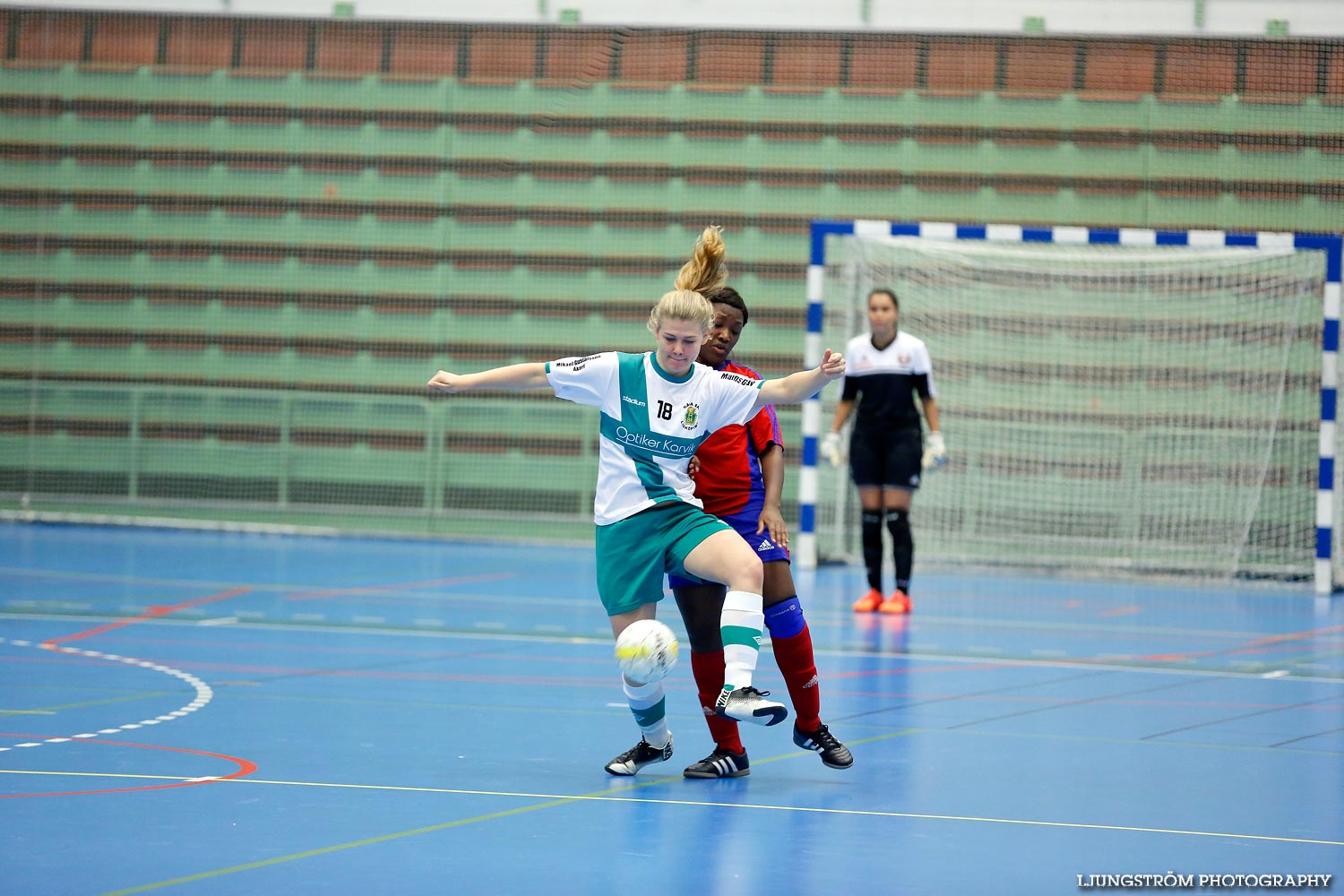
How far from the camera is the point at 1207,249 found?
1278 centimetres

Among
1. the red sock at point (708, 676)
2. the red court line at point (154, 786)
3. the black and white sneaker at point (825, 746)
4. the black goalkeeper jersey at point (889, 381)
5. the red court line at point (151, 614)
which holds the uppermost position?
the black goalkeeper jersey at point (889, 381)

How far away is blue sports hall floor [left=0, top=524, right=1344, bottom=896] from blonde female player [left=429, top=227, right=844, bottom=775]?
0.53m

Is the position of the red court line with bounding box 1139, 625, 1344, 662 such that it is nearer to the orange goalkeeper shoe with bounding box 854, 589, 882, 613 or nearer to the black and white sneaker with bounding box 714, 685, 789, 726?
the orange goalkeeper shoe with bounding box 854, 589, 882, 613

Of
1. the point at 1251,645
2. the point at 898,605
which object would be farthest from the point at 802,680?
the point at 898,605

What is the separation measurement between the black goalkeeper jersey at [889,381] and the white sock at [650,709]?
193 inches

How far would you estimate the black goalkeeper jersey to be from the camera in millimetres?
9219

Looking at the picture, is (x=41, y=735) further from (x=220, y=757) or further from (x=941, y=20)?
(x=941, y=20)

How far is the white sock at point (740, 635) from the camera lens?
4312 mm

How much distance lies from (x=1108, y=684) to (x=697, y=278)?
301 centimetres

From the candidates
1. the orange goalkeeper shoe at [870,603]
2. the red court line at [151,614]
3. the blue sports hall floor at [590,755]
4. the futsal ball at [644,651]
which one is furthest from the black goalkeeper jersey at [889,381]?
the futsal ball at [644,651]

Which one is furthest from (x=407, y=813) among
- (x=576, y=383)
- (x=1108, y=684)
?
(x=1108, y=684)

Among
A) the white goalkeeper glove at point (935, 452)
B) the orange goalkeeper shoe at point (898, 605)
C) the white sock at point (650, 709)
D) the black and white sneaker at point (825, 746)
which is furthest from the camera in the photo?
the white goalkeeper glove at point (935, 452)

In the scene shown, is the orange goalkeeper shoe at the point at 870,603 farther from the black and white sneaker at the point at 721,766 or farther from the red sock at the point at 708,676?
the black and white sneaker at the point at 721,766

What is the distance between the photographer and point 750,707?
4176 millimetres
